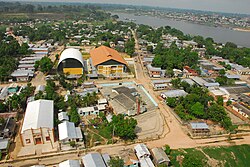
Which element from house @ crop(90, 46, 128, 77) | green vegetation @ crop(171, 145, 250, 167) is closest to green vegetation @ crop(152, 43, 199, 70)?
house @ crop(90, 46, 128, 77)

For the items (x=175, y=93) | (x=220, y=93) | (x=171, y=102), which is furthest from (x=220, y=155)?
(x=220, y=93)

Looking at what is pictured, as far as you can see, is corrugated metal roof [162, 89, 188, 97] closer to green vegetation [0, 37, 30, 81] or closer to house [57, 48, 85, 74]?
house [57, 48, 85, 74]

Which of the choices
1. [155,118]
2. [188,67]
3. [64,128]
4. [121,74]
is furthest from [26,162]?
[188,67]

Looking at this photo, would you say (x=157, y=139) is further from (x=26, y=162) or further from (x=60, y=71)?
(x=60, y=71)

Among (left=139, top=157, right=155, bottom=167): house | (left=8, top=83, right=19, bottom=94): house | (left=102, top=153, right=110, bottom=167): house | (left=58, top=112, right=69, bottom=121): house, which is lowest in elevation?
(left=139, top=157, right=155, bottom=167): house

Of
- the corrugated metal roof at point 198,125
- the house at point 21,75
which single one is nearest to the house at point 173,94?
the corrugated metal roof at point 198,125

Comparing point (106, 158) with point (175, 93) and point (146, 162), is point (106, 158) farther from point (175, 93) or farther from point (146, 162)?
point (175, 93)
